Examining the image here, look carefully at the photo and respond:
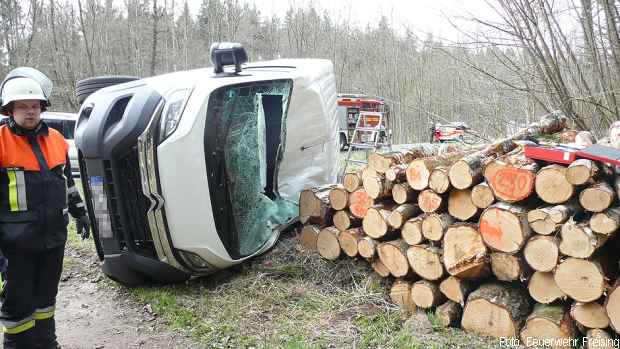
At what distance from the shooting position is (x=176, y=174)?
3.33 m

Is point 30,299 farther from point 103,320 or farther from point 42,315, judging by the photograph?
point 103,320

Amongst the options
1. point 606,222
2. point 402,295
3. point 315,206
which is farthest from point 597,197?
point 315,206

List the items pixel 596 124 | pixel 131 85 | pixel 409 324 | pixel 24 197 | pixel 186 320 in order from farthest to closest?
pixel 596 124 < pixel 131 85 < pixel 186 320 < pixel 409 324 < pixel 24 197

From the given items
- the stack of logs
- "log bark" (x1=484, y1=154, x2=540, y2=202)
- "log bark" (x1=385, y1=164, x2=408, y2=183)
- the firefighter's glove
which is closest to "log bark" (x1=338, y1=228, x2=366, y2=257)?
the stack of logs

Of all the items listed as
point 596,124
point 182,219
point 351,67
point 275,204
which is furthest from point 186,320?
point 351,67

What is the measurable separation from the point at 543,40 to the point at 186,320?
397cm

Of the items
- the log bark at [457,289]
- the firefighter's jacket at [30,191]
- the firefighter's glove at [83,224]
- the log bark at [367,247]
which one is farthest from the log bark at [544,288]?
the firefighter's glove at [83,224]

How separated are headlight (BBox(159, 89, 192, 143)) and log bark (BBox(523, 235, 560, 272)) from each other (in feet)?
8.60

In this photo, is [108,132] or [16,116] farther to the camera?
[108,132]

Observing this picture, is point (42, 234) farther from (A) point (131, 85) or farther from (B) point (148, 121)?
(A) point (131, 85)

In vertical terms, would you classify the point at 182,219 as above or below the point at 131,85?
below

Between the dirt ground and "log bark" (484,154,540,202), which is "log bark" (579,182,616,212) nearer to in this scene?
"log bark" (484,154,540,202)

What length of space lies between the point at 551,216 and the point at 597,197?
26 cm

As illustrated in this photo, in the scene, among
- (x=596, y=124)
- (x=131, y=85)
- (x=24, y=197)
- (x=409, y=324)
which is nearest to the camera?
(x=24, y=197)
